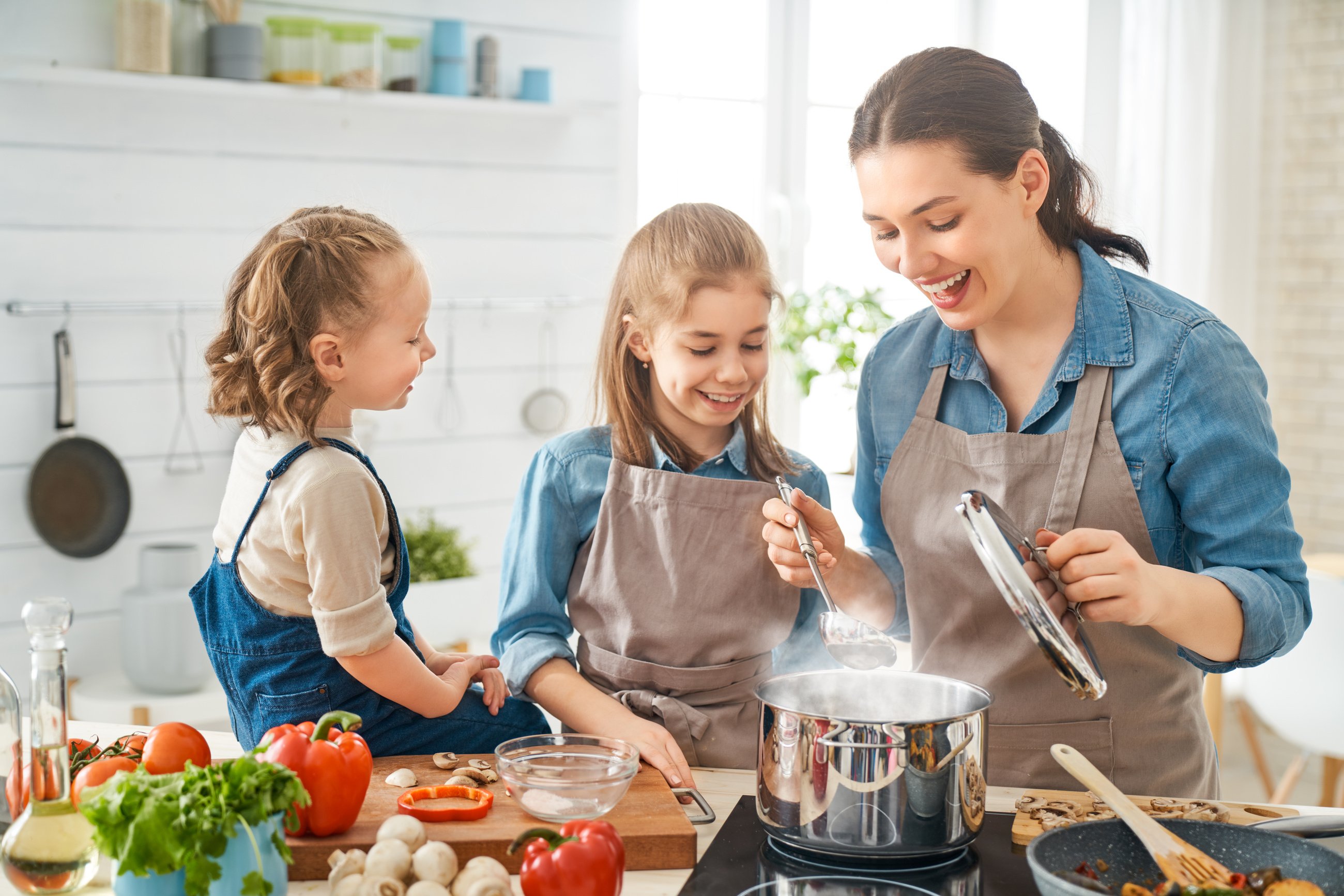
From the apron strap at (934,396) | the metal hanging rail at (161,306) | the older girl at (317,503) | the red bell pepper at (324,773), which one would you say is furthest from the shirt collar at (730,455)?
the metal hanging rail at (161,306)

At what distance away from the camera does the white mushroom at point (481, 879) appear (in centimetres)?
95

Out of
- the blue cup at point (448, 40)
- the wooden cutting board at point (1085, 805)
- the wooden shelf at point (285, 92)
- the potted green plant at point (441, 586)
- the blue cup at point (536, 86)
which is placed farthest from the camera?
the blue cup at point (536, 86)

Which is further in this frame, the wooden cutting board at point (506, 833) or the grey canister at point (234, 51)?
the grey canister at point (234, 51)

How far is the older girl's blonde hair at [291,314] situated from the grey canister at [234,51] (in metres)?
1.47

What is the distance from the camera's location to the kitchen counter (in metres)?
1.03

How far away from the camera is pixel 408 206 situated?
2.98 metres

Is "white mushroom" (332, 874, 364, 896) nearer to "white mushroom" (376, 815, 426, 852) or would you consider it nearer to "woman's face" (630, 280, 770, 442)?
"white mushroom" (376, 815, 426, 852)

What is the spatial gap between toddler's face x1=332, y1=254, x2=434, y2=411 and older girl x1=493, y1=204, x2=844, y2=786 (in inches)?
9.5

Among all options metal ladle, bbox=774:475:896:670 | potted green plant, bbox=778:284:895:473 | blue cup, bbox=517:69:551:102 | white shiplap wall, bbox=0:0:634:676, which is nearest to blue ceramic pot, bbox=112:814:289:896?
metal ladle, bbox=774:475:896:670

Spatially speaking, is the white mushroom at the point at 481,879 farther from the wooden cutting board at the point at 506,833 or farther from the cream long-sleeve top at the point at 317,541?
the cream long-sleeve top at the point at 317,541

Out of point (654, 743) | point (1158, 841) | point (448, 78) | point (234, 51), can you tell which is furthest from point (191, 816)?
point (448, 78)

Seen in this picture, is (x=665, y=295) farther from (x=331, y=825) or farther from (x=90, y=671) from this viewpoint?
(x=90, y=671)

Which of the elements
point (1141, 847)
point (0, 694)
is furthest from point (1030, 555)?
point (0, 694)

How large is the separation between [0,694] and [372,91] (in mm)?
2012
